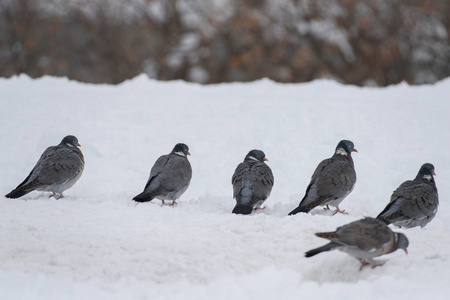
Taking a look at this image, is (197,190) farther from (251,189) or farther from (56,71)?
(56,71)

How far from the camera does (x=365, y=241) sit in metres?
6.43

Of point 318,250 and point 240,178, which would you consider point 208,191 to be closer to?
point 240,178

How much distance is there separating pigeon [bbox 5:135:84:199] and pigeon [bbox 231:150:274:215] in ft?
7.20

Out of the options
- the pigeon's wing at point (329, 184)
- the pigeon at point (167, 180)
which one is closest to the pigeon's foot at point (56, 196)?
the pigeon at point (167, 180)

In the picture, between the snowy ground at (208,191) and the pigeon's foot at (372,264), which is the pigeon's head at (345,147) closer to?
the snowy ground at (208,191)

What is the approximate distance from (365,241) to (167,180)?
3.73 metres

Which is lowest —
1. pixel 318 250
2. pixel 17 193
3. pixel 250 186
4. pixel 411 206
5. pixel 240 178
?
pixel 318 250

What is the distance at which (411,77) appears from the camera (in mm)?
27344

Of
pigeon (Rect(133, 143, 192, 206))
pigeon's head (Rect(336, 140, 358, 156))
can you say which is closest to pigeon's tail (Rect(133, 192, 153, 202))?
pigeon (Rect(133, 143, 192, 206))

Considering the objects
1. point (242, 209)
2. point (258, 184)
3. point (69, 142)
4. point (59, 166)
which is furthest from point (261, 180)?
point (69, 142)

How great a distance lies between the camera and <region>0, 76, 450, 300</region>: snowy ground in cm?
636

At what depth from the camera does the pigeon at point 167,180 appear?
9391mm

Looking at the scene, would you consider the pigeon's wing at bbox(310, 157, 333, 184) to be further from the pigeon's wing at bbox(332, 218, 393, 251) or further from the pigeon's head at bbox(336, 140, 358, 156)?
the pigeon's wing at bbox(332, 218, 393, 251)

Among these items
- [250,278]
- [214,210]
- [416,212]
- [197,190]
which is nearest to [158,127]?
[197,190]
